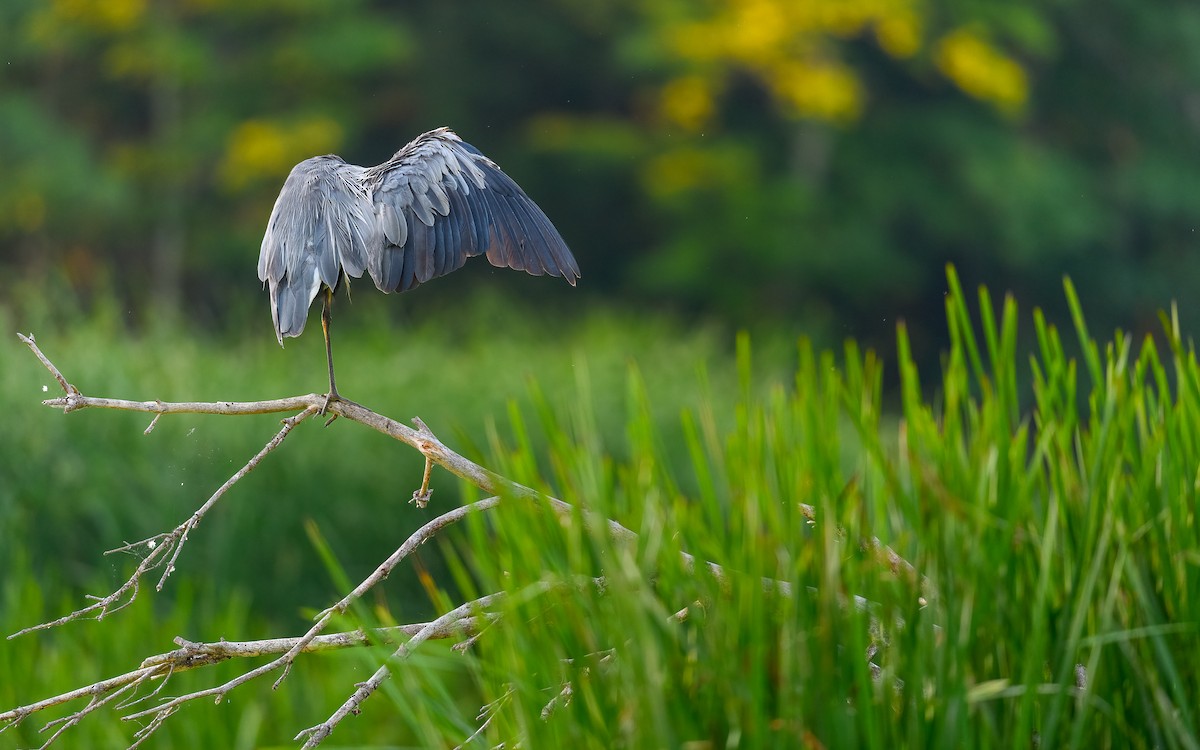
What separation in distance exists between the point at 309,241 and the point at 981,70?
11722 mm

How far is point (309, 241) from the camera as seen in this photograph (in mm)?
2006

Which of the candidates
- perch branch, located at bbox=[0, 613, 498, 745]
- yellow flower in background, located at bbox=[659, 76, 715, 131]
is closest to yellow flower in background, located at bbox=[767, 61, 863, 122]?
yellow flower in background, located at bbox=[659, 76, 715, 131]

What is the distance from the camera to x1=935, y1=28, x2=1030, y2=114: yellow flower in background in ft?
41.3

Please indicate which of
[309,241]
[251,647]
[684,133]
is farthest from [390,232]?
[684,133]

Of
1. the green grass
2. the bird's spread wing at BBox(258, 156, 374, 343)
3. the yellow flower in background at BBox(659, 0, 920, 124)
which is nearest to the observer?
the green grass

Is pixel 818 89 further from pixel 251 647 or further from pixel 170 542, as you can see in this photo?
pixel 251 647

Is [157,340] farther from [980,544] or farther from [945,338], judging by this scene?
[945,338]

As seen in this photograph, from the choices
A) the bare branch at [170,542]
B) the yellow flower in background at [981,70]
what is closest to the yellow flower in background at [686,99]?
the yellow flower in background at [981,70]

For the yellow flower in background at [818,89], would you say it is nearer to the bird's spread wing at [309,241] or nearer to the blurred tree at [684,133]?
the blurred tree at [684,133]

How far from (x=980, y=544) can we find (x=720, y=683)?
0.25 m

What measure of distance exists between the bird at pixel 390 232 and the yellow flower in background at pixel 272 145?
922cm

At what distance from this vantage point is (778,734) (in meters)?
0.95

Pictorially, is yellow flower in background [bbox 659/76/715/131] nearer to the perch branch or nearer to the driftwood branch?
the driftwood branch

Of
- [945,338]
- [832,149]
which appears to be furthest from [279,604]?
[945,338]
